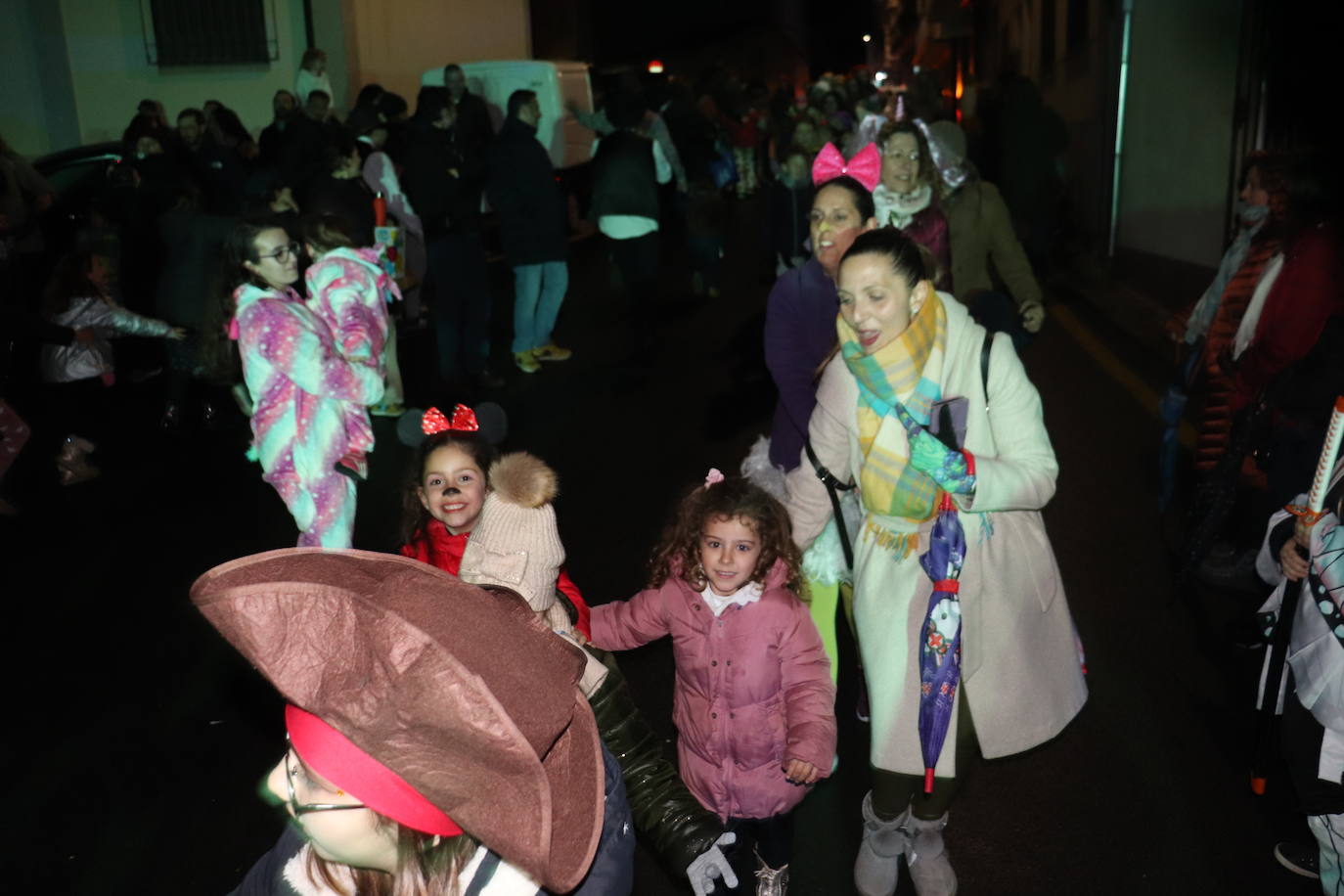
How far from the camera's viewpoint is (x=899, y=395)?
337 centimetres

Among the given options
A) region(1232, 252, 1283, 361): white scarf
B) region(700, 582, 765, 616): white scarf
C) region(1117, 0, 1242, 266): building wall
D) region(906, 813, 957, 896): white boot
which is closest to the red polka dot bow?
region(700, 582, 765, 616): white scarf

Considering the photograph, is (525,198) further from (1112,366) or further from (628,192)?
(1112,366)

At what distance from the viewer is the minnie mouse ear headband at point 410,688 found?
1.60 meters

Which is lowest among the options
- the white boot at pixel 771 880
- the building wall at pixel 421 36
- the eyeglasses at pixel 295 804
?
the white boot at pixel 771 880

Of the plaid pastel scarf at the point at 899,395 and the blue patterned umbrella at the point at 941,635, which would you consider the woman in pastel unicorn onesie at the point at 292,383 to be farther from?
the blue patterned umbrella at the point at 941,635

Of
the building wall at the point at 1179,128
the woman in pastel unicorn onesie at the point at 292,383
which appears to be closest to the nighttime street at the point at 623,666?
the woman in pastel unicorn onesie at the point at 292,383

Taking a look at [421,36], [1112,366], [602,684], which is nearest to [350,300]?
[602,684]

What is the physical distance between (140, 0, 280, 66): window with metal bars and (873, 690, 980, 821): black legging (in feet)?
57.9

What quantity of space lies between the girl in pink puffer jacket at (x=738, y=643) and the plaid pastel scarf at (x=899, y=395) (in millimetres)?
336

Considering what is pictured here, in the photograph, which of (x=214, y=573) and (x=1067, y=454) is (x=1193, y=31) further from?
(x=214, y=573)

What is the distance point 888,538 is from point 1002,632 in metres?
0.39

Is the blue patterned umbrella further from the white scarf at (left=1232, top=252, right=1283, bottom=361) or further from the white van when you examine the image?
the white van

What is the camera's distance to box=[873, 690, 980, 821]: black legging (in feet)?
11.7

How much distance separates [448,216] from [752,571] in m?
6.87
